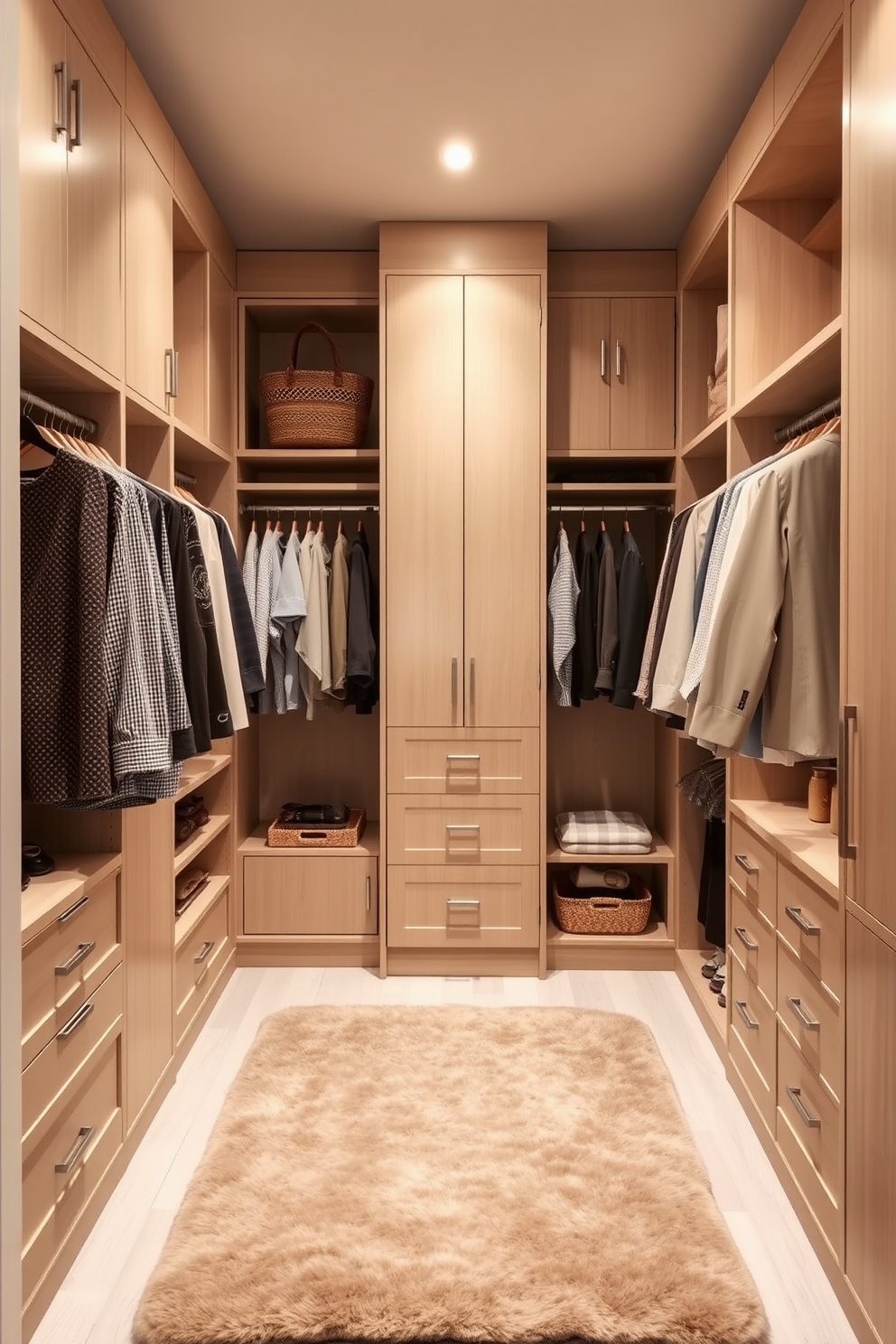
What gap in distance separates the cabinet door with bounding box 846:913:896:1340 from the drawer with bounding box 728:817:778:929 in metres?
0.55

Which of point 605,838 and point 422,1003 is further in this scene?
point 605,838

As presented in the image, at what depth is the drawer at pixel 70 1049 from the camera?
66.3 inches

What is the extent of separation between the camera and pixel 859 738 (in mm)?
1684

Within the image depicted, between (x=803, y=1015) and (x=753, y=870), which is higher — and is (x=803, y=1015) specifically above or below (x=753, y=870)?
below

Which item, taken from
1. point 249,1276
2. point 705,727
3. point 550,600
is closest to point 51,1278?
point 249,1276

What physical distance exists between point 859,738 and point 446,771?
1889 millimetres

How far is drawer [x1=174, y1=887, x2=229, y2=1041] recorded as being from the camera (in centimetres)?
275

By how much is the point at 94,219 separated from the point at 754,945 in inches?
93.4

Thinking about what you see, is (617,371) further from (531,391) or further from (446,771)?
(446,771)

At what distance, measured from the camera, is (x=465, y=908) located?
342cm

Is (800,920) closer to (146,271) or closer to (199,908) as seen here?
(199,908)

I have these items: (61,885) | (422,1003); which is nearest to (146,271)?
(61,885)

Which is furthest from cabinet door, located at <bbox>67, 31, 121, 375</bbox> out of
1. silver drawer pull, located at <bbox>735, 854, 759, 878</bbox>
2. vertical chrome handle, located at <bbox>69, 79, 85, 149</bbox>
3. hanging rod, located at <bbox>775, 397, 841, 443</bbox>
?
silver drawer pull, located at <bbox>735, 854, 759, 878</bbox>

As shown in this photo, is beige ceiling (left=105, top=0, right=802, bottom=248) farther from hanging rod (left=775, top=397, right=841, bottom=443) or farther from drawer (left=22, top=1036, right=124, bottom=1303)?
drawer (left=22, top=1036, right=124, bottom=1303)
